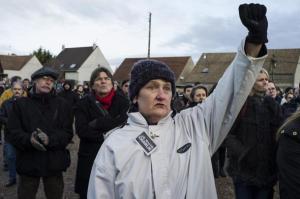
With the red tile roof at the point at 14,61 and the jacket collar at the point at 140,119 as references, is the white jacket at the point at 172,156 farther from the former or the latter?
the red tile roof at the point at 14,61

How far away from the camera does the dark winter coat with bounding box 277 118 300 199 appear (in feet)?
7.90

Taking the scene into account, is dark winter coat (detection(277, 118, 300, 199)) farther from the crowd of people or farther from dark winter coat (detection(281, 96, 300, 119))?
dark winter coat (detection(281, 96, 300, 119))

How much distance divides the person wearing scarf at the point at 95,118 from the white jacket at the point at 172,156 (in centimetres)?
212

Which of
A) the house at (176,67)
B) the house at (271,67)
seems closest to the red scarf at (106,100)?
the house at (271,67)

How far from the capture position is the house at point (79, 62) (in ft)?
203

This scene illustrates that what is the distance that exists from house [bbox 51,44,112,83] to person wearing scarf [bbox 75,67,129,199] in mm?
56648

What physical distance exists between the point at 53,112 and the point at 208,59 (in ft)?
160

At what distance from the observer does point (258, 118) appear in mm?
3854

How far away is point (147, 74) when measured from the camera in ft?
7.95

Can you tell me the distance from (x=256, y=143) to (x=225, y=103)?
1.88 metres

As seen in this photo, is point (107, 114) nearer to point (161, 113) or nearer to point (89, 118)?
point (89, 118)

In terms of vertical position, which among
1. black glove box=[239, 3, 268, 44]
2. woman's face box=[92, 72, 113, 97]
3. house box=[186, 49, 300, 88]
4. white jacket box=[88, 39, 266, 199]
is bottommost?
white jacket box=[88, 39, 266, 199]

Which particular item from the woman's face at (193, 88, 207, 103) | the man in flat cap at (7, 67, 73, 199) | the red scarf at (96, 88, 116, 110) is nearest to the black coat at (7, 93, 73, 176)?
the man in flat cap at (7, 67, 73, 199)

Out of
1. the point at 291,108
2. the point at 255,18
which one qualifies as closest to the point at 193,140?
the point at 255,18
